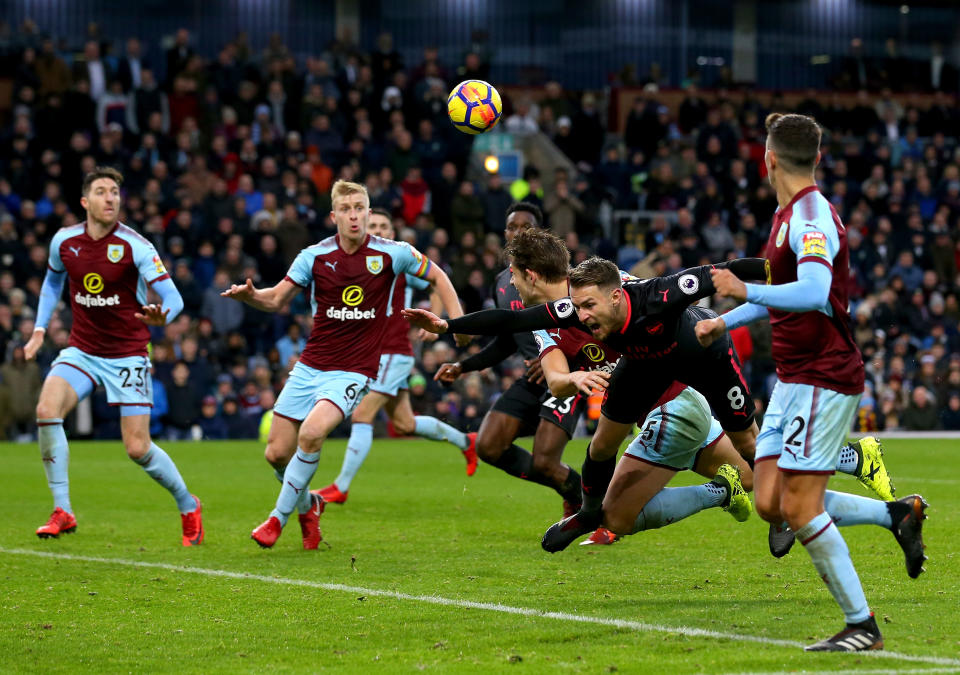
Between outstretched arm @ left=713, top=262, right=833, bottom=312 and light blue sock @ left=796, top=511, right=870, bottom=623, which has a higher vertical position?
outstretched arm @ left=713, top=262, right=833, bottom=312

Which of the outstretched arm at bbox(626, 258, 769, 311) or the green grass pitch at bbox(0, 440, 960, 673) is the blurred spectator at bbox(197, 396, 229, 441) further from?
the outstretched arm at bbox(626, 258, 769, 311)

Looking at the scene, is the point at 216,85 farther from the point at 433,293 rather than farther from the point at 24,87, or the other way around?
the point at 433,293

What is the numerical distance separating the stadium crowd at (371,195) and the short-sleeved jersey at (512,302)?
9.23m

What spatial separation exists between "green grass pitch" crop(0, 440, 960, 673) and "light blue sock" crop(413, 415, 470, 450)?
2.93 feet

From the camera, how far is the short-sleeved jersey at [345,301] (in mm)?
10203

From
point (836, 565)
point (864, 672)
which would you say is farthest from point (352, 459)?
point (864, 672)

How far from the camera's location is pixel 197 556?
31.6 feet

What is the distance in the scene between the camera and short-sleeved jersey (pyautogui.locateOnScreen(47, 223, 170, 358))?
10.5 metres

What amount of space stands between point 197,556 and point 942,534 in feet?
17.7

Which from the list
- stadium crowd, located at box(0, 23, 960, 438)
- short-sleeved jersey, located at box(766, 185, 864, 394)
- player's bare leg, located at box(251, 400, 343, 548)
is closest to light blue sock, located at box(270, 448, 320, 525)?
player's bare leg, located at box(251, 400, 343, 548)

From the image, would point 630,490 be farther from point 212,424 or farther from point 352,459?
point 212,424

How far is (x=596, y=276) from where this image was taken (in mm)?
7285

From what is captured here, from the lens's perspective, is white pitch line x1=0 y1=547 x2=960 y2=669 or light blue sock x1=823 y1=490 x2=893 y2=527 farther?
light blue sock x1=823 y1=490 x2=893 y2=527

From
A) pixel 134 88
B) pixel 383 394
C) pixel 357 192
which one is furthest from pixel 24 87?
pixel 357 192
